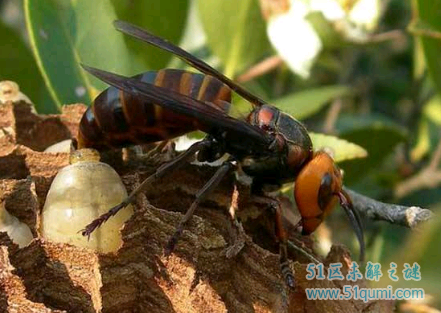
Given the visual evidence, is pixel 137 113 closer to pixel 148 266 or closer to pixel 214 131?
pixel 214 131

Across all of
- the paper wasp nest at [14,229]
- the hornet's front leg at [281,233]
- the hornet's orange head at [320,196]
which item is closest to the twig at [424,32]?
the hornet's orange head at [320,196]

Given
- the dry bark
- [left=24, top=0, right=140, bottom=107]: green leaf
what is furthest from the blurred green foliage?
the dry bark

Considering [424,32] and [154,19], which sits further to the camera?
[154,19]

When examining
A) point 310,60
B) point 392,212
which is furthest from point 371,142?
point 392,212

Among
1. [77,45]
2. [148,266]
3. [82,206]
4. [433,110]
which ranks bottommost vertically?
[148,266]

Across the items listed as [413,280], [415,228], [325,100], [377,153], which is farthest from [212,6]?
[413,280]

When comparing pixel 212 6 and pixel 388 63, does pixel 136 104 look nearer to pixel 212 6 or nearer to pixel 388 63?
pixel 212 6

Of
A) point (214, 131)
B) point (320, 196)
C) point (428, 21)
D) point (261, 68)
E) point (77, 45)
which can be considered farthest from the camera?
point (261, 68)
